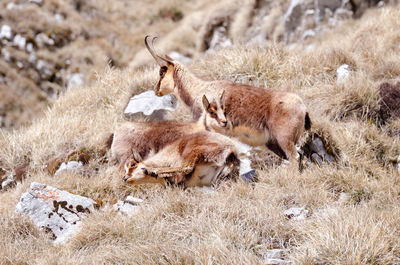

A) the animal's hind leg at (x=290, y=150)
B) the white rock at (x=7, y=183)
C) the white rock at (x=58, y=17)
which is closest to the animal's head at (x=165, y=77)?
the animal's hind leg at (x=290, y=150)

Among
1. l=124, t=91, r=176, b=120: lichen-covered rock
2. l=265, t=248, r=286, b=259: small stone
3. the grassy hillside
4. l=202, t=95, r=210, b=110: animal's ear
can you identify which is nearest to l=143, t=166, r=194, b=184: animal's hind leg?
the grassy hillside

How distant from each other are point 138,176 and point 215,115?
1.33 meters

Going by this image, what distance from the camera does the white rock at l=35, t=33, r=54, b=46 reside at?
25547mm

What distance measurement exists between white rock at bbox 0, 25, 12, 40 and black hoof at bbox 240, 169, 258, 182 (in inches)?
884

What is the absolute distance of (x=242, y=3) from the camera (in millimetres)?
21828

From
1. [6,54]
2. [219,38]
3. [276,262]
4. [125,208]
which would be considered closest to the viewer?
[276,262]

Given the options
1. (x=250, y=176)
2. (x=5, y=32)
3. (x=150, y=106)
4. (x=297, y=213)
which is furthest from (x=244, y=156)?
(x=5, y=32)

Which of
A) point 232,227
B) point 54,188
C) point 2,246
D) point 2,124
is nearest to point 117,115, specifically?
point 54,188

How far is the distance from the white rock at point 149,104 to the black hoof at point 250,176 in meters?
2.45

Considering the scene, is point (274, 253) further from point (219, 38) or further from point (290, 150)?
point (219, 38)

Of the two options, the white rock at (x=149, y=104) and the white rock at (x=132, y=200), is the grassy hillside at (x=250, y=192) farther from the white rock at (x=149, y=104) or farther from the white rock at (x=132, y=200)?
the white rock at (x=149, y=104)

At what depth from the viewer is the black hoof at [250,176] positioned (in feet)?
19.5

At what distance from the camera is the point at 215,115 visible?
6.15 m

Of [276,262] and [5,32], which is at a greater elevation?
[276,262]
